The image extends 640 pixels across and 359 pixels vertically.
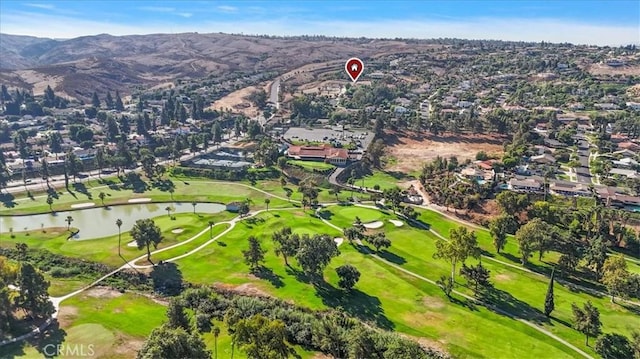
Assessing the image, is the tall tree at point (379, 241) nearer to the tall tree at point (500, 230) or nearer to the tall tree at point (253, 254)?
the tall tree at point (500, 230)

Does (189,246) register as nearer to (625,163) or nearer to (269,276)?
(269,276)

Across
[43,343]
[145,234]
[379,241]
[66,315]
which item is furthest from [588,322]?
[66,315]

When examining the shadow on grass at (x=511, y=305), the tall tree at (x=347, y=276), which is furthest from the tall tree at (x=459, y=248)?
the tall tree at (x=347, y=276)

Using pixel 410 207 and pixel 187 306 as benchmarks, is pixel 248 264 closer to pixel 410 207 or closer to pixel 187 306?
pixel 187 306

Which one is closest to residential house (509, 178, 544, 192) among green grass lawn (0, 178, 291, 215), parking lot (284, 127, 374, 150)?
parking lot (284, 127, 374, 150)

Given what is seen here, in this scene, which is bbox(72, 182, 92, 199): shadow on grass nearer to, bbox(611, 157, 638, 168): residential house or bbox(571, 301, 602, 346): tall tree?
bbox(571, 301, 602, 346): tall tree

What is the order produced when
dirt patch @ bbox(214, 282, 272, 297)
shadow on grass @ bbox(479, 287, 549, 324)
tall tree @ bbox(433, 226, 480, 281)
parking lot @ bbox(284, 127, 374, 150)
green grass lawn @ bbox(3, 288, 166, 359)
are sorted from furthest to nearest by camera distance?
parking lot @ bbox(284, 127, 374, 150), tall tree @ bbox(433, 226, 480, 281), dirt patch @ bbox(214, 282, 272, 297), shadow on grass @ bbox(479, 287, 549, 324), green grass lawn @ bbox(3, 288, 166, 359)

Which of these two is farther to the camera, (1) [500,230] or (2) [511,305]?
Result: (1) [500,230]
